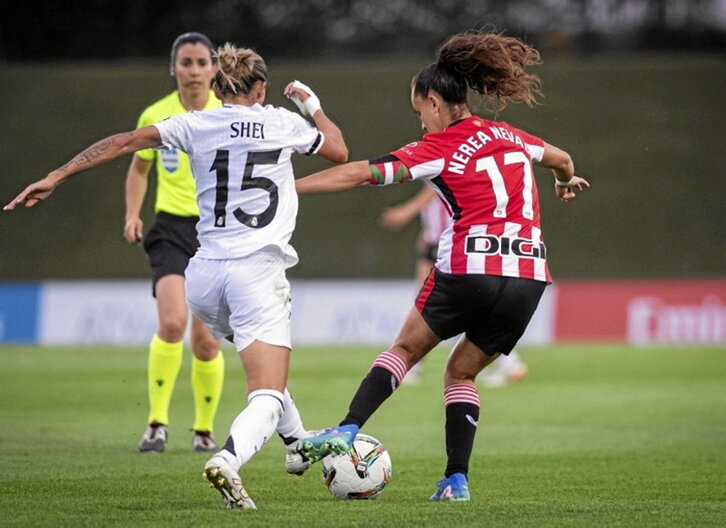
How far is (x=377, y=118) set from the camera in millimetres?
21766

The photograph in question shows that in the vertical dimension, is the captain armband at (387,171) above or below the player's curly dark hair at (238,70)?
below

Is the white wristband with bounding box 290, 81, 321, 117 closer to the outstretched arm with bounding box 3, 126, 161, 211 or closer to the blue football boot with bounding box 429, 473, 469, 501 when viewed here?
the outstretched arm with bounding box 3, 126, 161, 211

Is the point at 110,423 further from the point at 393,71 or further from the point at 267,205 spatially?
the point at 393,71

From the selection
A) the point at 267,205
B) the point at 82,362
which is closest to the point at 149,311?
the point at 82,362

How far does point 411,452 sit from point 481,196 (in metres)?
2.95

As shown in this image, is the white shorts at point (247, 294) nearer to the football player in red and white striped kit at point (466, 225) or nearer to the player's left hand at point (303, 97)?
the football player in red and white striped kit at point (466, 225)

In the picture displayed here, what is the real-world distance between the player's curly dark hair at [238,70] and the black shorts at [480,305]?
124 cm

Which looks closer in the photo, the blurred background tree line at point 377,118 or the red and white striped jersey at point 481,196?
the red and white striped jersey at point 481,196

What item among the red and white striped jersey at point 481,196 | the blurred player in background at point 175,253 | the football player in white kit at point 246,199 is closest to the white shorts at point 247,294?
the football player in white kit at point 246,199

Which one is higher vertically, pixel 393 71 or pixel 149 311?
pixel 393 71

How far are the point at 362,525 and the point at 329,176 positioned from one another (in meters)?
1.57

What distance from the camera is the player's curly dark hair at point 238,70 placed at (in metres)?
6.02

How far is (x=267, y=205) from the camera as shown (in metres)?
6.05

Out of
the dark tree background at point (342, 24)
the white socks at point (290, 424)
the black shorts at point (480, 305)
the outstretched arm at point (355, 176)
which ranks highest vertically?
the dark tree background at point (342, 24)
